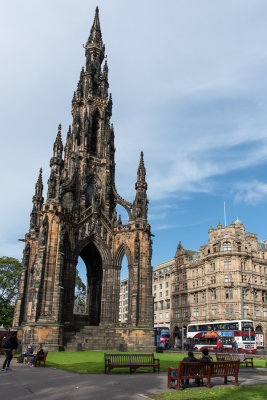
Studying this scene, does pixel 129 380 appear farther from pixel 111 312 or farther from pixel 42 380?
pixel 111 312

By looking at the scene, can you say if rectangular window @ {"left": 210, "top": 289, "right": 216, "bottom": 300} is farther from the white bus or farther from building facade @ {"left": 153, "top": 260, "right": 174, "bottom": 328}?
building facade @ {"left": 153, "top": 260, "right": 174, "bottom": 328}

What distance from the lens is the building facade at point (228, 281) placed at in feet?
184

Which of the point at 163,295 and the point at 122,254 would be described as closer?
the point at 122,254

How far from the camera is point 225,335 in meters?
39.5

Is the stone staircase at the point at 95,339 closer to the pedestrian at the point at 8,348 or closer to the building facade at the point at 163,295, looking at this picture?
the pedestrian at the point at 8,348

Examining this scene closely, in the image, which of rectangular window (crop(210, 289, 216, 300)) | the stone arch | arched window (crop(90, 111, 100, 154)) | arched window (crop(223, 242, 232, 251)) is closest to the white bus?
the stone arch

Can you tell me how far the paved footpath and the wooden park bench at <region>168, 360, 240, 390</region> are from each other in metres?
0.43

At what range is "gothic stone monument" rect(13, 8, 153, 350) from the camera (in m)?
30.3

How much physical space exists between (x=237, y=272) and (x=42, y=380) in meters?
49.1

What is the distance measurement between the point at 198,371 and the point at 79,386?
378cm

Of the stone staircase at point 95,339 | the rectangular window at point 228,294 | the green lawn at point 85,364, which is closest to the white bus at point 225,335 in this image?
the stone staircase at point 95,339

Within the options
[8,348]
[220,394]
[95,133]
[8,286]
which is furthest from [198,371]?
[8,286]

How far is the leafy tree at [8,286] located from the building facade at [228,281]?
30156 millimetres

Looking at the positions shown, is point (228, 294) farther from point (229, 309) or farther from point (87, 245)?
point (87, 245)
